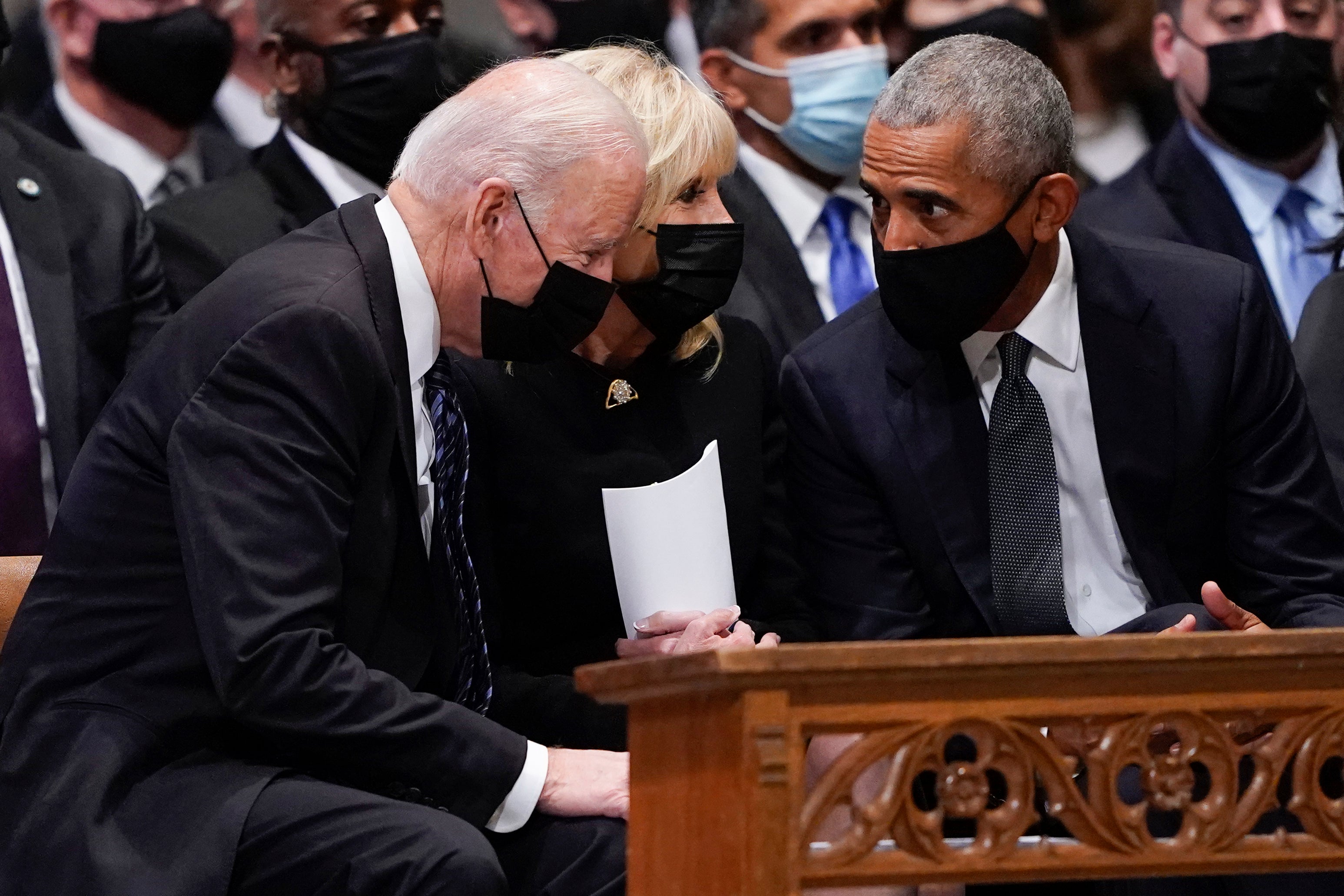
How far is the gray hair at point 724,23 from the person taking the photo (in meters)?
3.72

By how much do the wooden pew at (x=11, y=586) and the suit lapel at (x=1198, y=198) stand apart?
2.66m

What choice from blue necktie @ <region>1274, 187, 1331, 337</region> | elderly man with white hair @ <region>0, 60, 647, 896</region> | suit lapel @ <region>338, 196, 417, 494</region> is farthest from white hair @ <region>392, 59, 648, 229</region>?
blue necktie @ <region>1274, 187, 1331, 337</region>

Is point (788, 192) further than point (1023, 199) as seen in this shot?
Yes

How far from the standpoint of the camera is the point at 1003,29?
3865 mm

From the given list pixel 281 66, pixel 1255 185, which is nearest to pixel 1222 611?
pixel 1255 185

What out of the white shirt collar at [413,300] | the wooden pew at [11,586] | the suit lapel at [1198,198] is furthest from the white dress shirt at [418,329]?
the suit lapel at [1198,198]

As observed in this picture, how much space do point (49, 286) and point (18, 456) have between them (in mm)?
334

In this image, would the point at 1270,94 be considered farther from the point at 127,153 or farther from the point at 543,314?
the point at 127,153

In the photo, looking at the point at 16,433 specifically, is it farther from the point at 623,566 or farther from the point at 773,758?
the point at 773,758

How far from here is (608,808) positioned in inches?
90.6

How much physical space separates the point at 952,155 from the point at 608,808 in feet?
4.12

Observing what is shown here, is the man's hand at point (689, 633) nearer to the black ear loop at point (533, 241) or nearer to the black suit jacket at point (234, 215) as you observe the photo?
the black ear loop at point (533, 241)

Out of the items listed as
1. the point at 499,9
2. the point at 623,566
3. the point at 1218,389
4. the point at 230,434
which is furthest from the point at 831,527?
the point at 499,9

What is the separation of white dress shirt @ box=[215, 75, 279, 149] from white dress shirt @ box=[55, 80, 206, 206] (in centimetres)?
9
